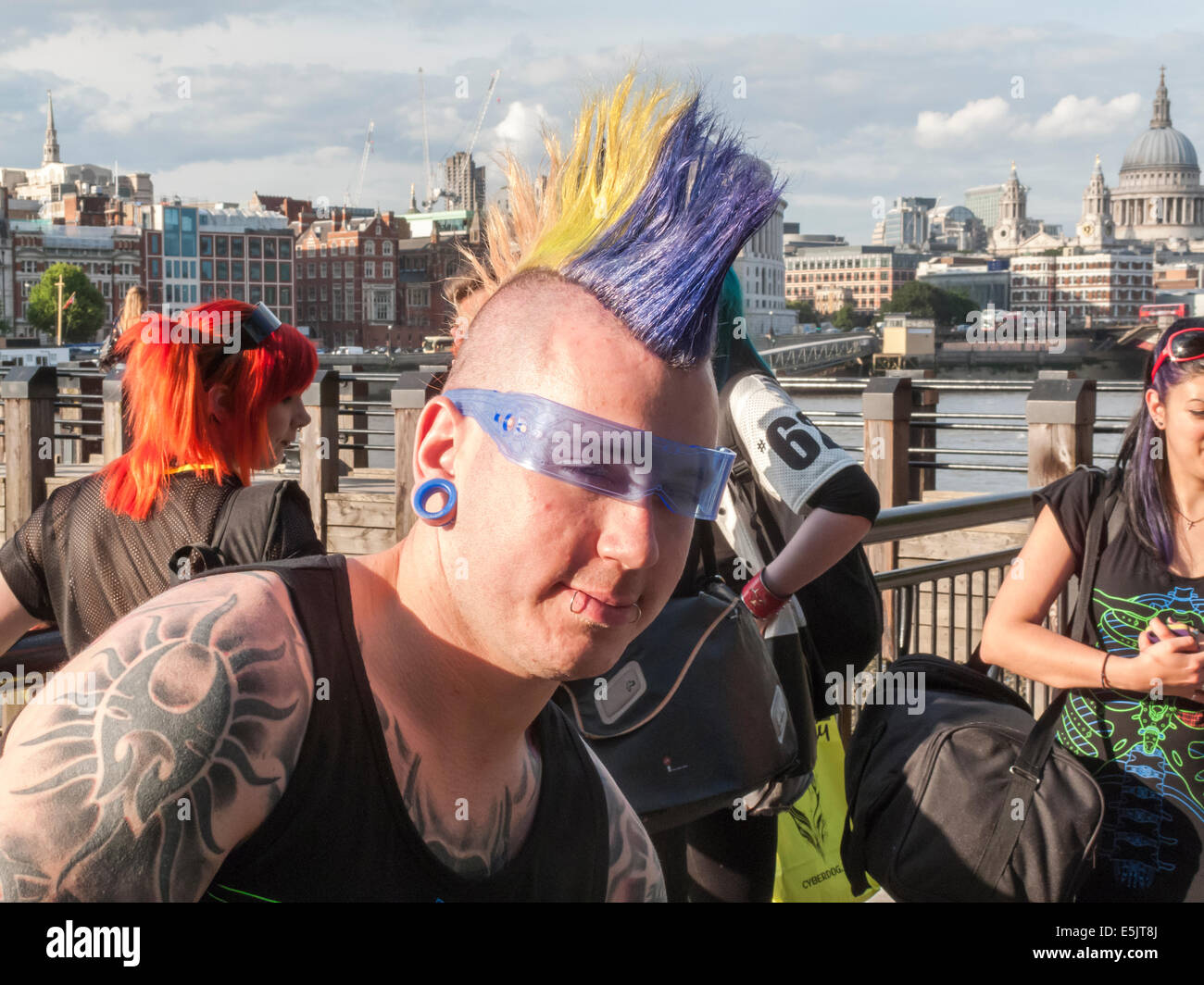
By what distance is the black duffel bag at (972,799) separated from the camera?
260 cm

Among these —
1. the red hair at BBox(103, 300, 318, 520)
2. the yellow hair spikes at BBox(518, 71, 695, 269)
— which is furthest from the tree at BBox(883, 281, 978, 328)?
the yellow hair spikes at BBox(518, 71, 695, 269)

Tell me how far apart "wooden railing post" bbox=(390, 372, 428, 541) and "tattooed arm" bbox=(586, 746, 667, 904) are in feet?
30.5

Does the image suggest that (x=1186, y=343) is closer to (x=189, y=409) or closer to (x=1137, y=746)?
(x=1137, y=746)

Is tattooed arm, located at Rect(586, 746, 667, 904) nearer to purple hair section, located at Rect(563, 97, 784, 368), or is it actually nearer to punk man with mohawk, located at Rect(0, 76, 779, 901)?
punk man with mohawk, located at Rect(0, 76, 779, 901)

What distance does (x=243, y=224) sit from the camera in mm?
100938

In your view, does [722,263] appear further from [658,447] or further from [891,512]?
[891,512]

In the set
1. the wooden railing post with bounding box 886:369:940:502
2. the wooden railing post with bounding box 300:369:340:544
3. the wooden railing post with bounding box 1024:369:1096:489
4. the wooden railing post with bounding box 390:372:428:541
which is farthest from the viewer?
the wooden railing post with bounding box 300:369:340:544

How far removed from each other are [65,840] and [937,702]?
6.73ft

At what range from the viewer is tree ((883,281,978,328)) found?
133 meters

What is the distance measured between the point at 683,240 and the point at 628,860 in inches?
27.4

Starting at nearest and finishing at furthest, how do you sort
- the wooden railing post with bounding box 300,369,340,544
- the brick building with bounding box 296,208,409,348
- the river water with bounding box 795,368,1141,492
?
1. the wooden railing post with bounding box 300,369,340,544
2. the river water with bounding box 795,368,1141,492
3. the brick building with bounding box 296,208,409,348

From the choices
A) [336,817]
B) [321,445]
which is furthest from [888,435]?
[336,817]
